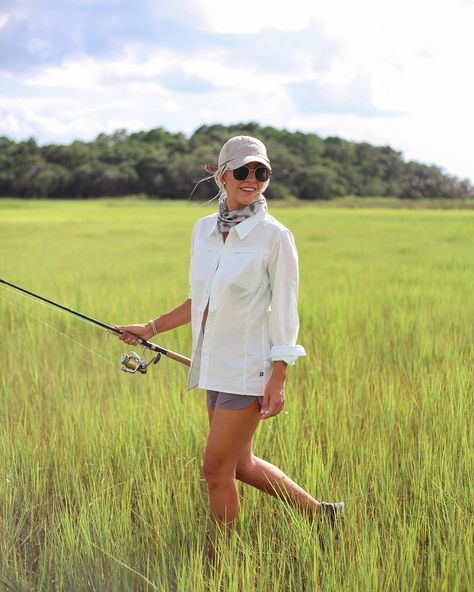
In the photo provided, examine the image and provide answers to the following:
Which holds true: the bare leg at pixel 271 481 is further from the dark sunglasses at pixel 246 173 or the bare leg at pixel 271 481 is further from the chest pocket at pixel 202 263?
the dark sunglasses at pixel 246 173

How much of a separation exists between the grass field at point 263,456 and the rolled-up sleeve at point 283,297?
1.71 feet

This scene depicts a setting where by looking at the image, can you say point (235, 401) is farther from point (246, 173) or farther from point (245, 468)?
point (246, 173)

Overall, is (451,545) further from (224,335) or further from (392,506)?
(224,335)

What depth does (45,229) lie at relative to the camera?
802 inches

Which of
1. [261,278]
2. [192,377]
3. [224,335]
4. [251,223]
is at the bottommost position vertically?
[192,377]

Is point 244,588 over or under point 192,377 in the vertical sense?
under

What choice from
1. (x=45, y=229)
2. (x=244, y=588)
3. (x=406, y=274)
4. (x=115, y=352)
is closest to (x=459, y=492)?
(x=244, y=588)

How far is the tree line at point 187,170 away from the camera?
1930 inches

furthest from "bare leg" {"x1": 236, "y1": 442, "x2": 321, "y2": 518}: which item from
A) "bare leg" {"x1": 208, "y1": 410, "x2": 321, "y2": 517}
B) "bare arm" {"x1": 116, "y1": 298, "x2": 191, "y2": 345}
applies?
"bare arm" {"x1": 116, "y1": 298, "x2": 191, "y2": 345}

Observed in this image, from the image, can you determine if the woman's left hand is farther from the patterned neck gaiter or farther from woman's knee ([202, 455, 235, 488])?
the patterned neck gaiter

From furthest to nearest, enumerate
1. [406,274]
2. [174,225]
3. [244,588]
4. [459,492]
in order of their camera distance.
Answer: [174,225] < [406,274] < [459,492] < [244,588]

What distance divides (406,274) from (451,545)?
23.0ft

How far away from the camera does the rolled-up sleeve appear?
2268mm

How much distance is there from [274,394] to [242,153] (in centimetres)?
70
